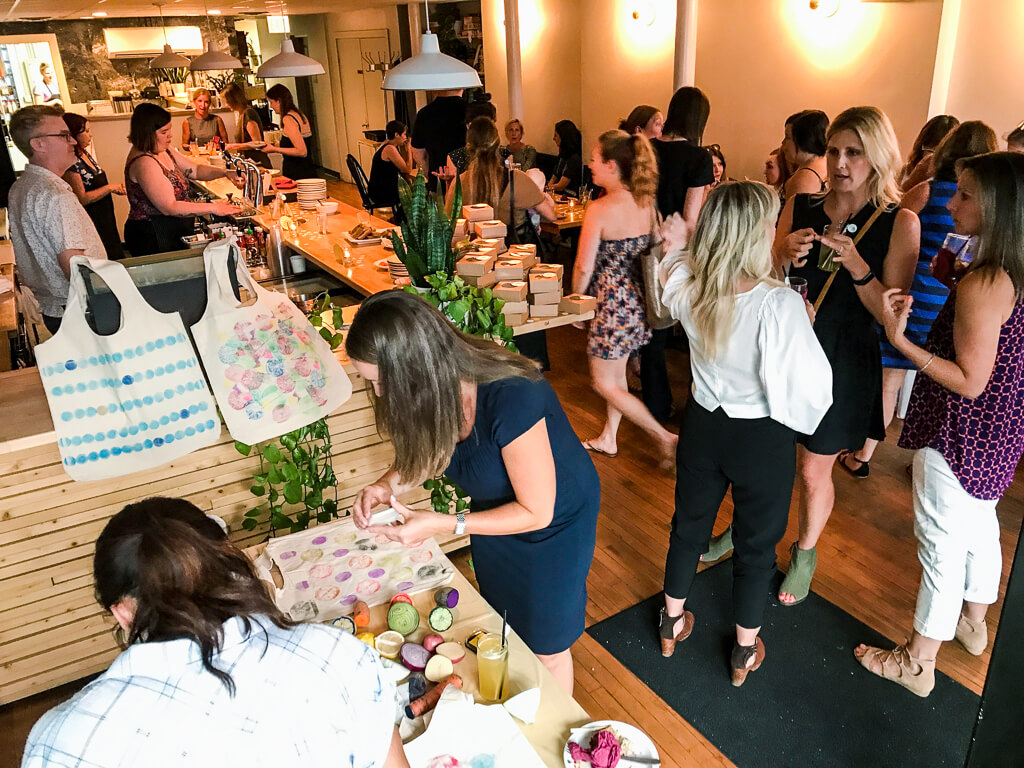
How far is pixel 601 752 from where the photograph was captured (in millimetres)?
1475

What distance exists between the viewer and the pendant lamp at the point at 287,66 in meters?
5.57

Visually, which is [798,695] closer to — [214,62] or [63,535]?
[63,535]

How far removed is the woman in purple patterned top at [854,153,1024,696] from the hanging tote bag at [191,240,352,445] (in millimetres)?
1856

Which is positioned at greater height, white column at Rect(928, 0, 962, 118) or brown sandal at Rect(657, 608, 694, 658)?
white column at Rect(928, 0, 962, 118)

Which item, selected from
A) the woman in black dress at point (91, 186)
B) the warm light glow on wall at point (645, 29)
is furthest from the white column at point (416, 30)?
the woman in black dress at point (91, 186)

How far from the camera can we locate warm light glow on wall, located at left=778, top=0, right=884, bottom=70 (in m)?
5.52

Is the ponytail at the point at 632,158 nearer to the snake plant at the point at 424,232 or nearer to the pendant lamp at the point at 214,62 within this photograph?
the snake plant at the point at 424,232

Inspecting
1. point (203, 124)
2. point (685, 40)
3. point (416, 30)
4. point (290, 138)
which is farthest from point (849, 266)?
point (416, 30)

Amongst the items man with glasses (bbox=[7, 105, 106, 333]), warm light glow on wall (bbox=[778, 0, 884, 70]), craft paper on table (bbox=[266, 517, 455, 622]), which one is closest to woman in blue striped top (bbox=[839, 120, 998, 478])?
craft paper on table (bbox=[266, 517, 455, 622])

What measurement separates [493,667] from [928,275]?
2938mm

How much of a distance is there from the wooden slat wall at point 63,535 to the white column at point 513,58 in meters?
6.54

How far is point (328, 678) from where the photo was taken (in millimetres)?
1265

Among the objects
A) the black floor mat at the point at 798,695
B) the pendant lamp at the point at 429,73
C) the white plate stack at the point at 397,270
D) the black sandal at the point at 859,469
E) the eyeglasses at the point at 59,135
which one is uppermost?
the pendant lamp at the point at 429,73

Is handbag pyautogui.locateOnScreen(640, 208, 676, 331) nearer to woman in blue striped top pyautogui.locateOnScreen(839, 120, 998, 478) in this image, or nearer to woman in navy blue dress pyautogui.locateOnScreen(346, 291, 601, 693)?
woman in blue striped top pyautogui.locateOnScreen(839, 120, 998, 478)
